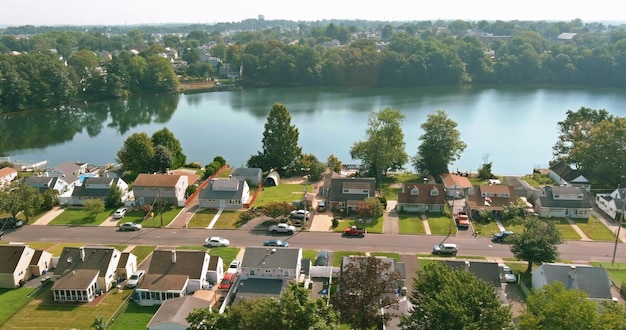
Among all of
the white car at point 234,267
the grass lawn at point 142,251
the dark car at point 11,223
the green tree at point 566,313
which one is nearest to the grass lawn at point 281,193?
the grass lawn at point 142,251

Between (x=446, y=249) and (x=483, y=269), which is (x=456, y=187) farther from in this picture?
(x=483, y=269)

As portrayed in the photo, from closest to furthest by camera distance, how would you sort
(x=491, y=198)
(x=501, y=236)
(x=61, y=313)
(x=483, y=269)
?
(x=61, y=313), (x=483, y=269), (x=501, y=236), (x=491, y=198)

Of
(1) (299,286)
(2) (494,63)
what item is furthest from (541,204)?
(2) (494,63)

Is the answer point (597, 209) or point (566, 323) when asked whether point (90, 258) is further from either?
point (597, 209)

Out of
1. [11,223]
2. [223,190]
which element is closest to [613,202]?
[223,190]

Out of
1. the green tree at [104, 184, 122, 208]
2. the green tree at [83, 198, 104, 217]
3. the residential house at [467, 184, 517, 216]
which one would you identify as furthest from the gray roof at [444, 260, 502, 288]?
the green tree at [104, 184, 122, 208]

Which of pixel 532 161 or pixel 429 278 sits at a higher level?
pixel 429 278

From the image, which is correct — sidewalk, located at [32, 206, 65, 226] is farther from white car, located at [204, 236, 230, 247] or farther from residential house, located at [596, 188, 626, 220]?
residential house, located at [596, 188, 626, 220]

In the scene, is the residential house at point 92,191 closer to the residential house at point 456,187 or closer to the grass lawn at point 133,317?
the grass lawn at point 133,317
